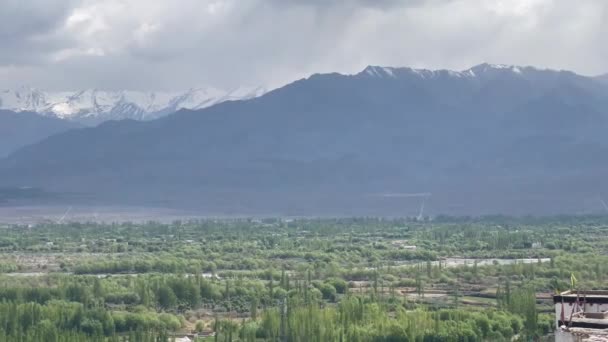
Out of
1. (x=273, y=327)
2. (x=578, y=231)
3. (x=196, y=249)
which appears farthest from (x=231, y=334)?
(x=578, y=231)

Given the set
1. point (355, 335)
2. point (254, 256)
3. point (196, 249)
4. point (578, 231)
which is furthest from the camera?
point (578, 231)

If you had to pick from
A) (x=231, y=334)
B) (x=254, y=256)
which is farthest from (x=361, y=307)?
(x=254, y=256)

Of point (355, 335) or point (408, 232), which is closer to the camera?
point (355, 335)

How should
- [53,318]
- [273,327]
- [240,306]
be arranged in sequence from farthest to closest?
[240,306]
[53,318]
[273,327]

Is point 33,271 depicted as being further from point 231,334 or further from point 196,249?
point 231,334

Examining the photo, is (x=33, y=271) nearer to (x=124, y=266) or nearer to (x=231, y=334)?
(x=124, y=266)

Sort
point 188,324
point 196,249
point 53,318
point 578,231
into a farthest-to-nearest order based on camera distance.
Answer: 1. point 578,231
2. point 196,249
3. point 188,324
4. point 53,318
